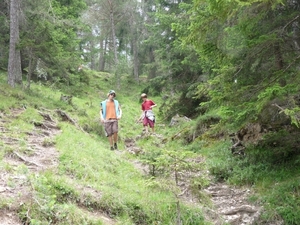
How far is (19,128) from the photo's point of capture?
872cm

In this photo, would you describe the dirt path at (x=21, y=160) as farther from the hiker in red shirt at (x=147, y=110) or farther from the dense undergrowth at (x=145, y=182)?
the hiker in red shirt at (x=147, y=110)

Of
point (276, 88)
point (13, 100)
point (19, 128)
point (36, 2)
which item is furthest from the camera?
point (36, 2)

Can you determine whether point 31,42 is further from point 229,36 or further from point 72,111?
point 229,36

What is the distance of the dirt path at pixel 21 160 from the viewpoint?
3984mm

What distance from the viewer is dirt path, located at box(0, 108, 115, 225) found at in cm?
398

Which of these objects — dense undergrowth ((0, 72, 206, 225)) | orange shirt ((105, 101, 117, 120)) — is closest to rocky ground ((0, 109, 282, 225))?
dense undergrowth ((0, 72, 206, 225))

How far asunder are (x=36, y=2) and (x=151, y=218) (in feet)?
51.4

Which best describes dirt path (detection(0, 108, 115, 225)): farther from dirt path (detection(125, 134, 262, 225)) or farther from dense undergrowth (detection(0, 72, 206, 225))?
dirt path (detection(125, 134, 262, 225))

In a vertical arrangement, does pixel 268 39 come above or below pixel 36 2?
below

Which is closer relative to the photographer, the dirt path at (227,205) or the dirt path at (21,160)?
the dirt path at (21,160)

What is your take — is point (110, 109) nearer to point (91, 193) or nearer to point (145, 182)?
point (145, 182)

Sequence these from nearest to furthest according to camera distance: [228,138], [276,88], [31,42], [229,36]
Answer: [276,88], [229,36], [228,138], [31,42]

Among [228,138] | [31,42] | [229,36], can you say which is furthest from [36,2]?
[229,36]

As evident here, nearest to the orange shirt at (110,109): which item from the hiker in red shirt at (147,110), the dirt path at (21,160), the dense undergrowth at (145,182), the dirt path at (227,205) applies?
the dense undergrowth at (145,182)
